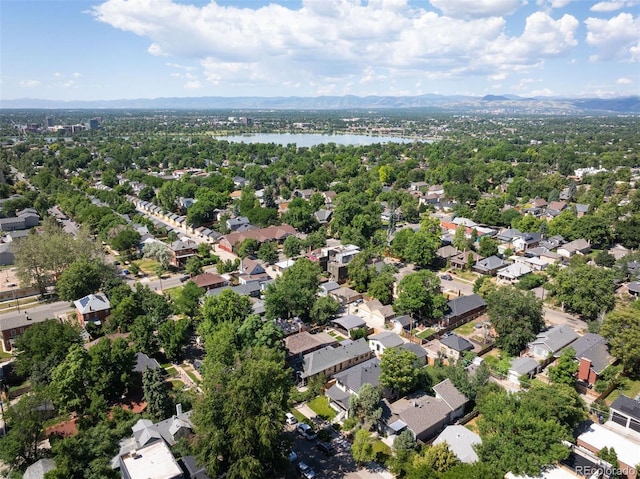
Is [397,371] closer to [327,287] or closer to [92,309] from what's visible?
[327,287]

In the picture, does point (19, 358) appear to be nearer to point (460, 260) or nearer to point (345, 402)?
point (345, 402)

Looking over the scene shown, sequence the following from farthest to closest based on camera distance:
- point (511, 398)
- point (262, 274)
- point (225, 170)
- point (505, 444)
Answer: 1. point (225, 170)
2. point (262, 274)
3. point (511, 398)
4. point (505, 444)

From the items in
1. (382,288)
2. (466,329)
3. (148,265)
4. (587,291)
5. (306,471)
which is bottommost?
(466,329)

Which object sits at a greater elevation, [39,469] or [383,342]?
[39,469]

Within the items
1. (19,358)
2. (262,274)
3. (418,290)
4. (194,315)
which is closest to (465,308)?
(418,290)

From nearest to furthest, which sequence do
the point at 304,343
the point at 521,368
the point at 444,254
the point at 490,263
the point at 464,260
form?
the point at 521,368
the point at 304,343
the point at 490,263
the point at 464,260
the point at 444,254

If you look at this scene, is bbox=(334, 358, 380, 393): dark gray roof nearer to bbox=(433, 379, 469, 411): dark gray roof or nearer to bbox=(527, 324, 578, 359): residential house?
bbox=(433, 379, 469, 411): dark gray roof

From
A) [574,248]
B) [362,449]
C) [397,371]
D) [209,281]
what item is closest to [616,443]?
[397,371]

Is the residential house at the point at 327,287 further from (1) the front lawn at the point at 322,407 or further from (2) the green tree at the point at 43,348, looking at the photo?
(2) the green tree at the point at 43,348
